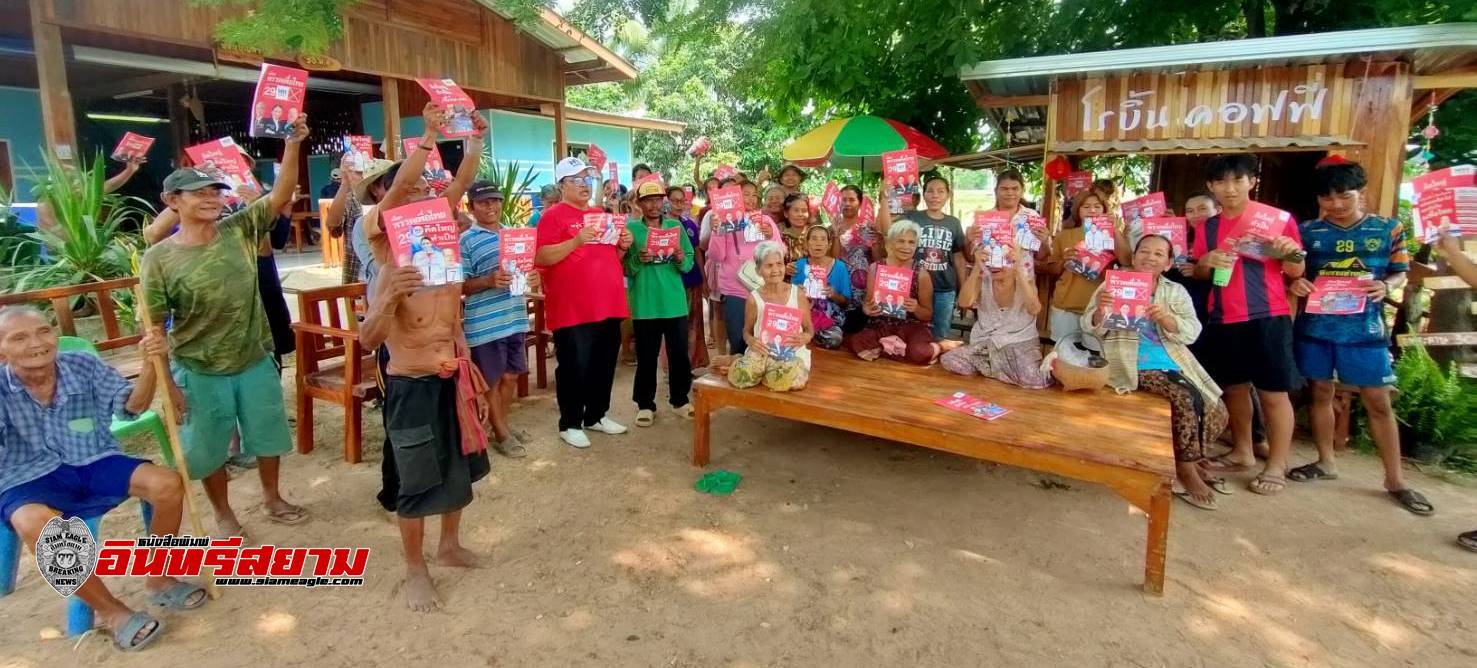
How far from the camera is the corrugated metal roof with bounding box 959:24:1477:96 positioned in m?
4.14

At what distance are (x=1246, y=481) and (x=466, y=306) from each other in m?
4.50

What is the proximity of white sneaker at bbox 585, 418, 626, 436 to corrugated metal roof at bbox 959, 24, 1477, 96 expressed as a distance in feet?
11.5

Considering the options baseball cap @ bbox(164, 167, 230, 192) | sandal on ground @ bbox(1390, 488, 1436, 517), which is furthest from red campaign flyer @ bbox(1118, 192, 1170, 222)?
baseball cap @ bbox(164, 167, 230, 192)

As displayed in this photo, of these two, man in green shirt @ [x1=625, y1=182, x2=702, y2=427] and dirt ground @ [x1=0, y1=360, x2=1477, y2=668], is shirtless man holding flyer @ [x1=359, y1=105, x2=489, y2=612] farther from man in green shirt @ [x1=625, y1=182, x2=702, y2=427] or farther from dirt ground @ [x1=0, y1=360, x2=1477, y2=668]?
man in green shirt @ [x1=625, y1=182, x2=702, y2=427]

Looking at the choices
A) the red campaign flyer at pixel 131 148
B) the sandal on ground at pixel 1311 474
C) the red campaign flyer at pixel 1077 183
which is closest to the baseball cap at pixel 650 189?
the red campaign flyer at pixel 131 148

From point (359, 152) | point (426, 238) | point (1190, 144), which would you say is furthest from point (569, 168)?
point (1190, 144)

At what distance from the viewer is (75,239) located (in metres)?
5.18

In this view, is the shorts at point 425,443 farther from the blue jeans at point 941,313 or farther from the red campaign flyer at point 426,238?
the blue jeans at point 941,313

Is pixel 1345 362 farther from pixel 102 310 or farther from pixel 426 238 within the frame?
pixel 102 310

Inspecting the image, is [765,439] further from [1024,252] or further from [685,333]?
[1024,252]

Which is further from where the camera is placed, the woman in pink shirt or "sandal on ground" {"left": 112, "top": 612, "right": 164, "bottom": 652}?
the woman in pink shirt

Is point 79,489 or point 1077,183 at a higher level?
point 1077,183

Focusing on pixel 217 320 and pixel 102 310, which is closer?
pixel 217 320

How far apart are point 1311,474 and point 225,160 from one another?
5.95 metres
